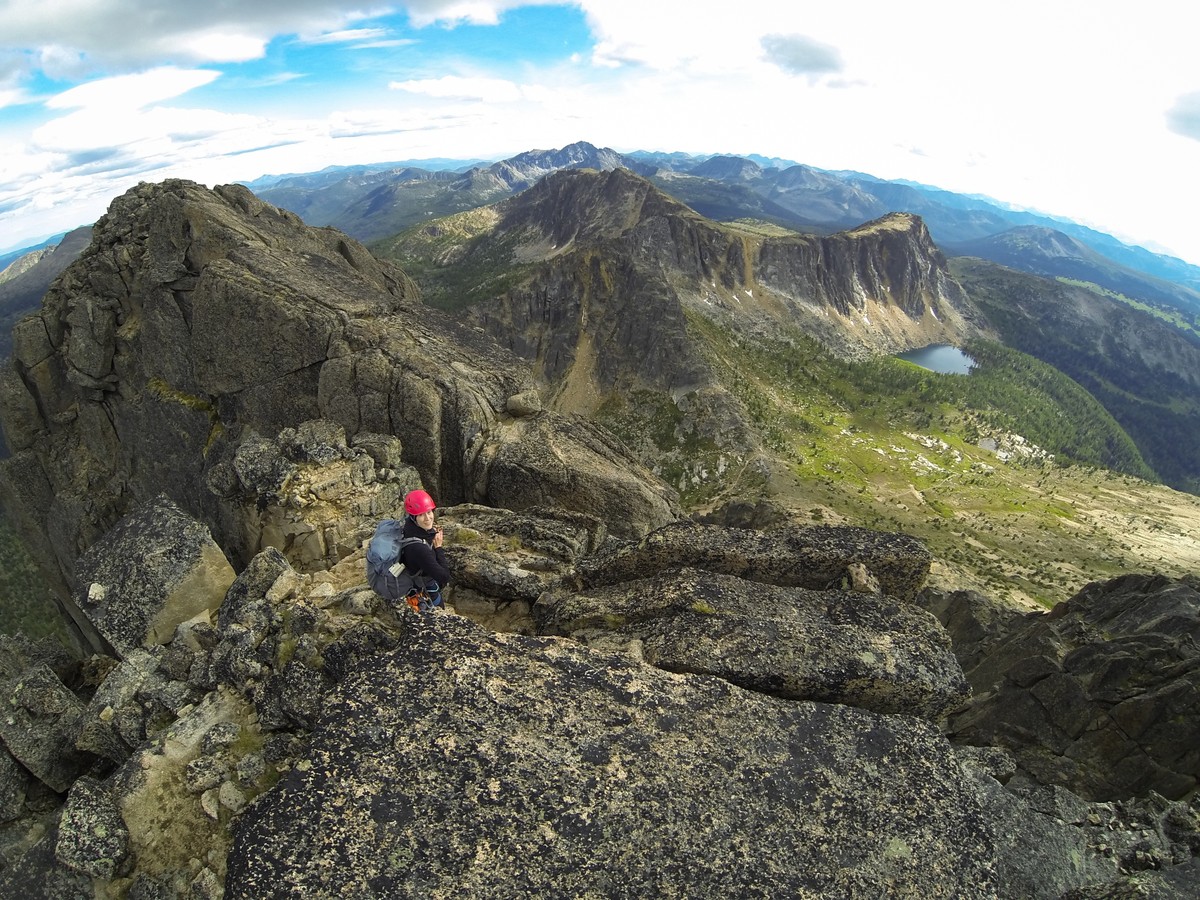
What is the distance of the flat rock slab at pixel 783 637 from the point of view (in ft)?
47.8

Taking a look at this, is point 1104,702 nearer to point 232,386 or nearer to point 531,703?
point 531,703

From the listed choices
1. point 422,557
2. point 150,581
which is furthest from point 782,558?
point 150,581

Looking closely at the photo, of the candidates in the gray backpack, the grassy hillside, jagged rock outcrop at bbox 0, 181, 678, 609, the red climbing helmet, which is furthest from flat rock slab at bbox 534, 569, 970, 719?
the grassy hillside

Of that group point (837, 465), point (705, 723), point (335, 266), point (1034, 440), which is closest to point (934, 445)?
point (837, 465)

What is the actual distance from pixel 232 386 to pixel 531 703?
3470 cm

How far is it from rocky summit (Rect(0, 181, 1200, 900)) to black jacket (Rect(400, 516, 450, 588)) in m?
1.34

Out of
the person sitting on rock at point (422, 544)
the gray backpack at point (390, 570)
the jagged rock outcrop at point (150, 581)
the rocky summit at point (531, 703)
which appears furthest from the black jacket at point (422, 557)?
the jagged rock outcrop at point (150, 581)

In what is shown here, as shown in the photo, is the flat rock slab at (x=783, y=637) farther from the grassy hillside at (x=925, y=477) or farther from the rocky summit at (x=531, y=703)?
the grassy hillside at (x=925, y=477)

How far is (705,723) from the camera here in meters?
12.7

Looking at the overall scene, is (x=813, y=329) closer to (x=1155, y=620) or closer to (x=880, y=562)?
(x=1155, y=620)

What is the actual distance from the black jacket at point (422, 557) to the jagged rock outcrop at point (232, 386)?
11.2 m

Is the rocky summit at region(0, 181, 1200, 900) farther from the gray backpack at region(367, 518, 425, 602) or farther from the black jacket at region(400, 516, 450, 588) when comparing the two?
the black jacket at region(400, 516, 450, 588)

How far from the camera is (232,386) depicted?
3766 cm

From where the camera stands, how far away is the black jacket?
1549cm
